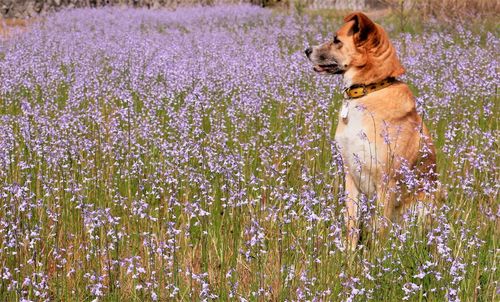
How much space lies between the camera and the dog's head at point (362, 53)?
15.8 feet

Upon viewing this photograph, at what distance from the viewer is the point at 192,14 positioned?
16766 mm

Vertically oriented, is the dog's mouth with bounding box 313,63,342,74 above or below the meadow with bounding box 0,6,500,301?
above

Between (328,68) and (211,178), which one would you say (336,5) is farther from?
(211,178)

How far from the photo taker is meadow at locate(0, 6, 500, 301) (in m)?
3.17

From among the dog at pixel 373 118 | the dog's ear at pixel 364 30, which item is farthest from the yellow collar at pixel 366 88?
the dog's ear at pixel 364 30

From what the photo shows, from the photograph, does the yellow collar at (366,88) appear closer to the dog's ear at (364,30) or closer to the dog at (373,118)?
the dog at (373,118)

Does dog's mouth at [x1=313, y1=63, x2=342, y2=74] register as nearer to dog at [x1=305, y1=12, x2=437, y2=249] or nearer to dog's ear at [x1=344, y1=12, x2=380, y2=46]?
dog at [x1=305, y1=12, x2=437, y2=249]

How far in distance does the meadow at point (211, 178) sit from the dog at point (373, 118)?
0.18 metres

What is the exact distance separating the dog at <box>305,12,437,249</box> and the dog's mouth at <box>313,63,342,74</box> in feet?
0.03

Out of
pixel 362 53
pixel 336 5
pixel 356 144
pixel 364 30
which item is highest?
pixel 364 30

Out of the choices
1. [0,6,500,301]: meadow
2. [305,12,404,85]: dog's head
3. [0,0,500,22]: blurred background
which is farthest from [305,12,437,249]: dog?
[0,0,500,22]: blurred background

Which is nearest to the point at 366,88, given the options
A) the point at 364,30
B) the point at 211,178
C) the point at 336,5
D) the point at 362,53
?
the point at 362,53

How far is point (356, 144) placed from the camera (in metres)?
4.55

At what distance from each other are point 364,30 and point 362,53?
173mm
